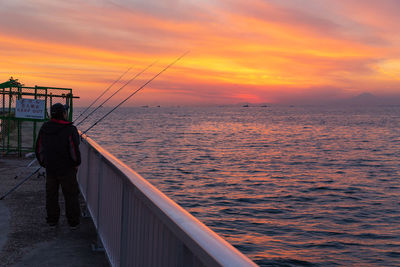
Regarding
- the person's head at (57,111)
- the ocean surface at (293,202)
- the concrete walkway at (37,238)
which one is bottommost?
the ocean surface at (293,202)

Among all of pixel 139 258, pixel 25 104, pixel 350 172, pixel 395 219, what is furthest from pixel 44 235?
pixel 350 172

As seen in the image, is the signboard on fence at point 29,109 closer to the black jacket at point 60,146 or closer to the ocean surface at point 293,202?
the ocean surface at point 293,202

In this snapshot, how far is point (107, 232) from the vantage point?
4730mm

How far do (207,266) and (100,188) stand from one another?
3.85 meters

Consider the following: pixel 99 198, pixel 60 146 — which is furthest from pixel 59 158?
pixel 99 198

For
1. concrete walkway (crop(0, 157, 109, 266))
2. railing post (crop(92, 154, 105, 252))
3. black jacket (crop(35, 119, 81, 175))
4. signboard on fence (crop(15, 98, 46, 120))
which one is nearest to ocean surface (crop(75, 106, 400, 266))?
concrete walkway (crop(0, 157, 109, 266))

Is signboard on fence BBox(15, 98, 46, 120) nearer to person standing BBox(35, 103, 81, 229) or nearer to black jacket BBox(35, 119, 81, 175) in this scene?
person standing BBox(35, 103, 81, 229)

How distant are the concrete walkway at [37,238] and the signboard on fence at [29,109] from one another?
287 inches

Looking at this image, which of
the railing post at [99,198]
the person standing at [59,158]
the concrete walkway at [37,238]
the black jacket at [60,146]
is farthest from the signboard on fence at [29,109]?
the railing post at [99,198]

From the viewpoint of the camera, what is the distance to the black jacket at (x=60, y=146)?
5.91 meters

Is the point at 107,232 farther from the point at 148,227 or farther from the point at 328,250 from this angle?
the point at 328,250

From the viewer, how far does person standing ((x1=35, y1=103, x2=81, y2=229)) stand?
592 cm

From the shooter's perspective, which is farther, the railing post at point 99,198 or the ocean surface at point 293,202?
the ocean surface at point 293,202

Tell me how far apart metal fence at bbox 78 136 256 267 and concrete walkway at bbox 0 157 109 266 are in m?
0.33
